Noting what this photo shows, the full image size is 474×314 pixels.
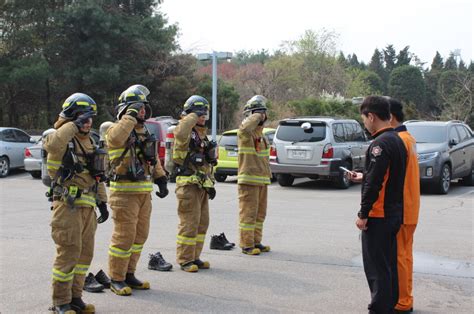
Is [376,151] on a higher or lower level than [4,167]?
higher

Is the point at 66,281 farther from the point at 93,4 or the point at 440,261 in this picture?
the point at 93,4

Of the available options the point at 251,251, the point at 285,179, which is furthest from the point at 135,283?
the point at 285,179

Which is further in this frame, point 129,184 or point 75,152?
point 129,184

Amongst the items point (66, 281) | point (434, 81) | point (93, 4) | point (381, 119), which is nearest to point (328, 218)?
point (381, 119)

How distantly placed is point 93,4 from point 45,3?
11.2 feet

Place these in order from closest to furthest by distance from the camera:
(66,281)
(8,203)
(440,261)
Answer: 1. (66,281)
2. (440,261)
3. (8,203)

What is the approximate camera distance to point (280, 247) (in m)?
8.09

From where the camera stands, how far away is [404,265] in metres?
5.17

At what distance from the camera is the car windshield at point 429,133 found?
14.6 meters

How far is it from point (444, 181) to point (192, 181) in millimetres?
9395

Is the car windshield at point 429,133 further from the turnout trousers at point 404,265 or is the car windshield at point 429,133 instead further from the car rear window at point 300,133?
the turnout trousers at point 404,265

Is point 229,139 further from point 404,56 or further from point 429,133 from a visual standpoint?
point 404,56

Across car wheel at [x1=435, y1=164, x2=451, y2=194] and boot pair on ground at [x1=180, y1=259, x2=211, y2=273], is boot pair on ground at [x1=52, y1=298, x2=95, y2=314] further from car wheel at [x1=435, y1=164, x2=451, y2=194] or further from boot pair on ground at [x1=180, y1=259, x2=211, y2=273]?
car wheel at [x1=435, y1=164, x2=451, y2=194]

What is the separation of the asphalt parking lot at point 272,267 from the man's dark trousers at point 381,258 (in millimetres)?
536
